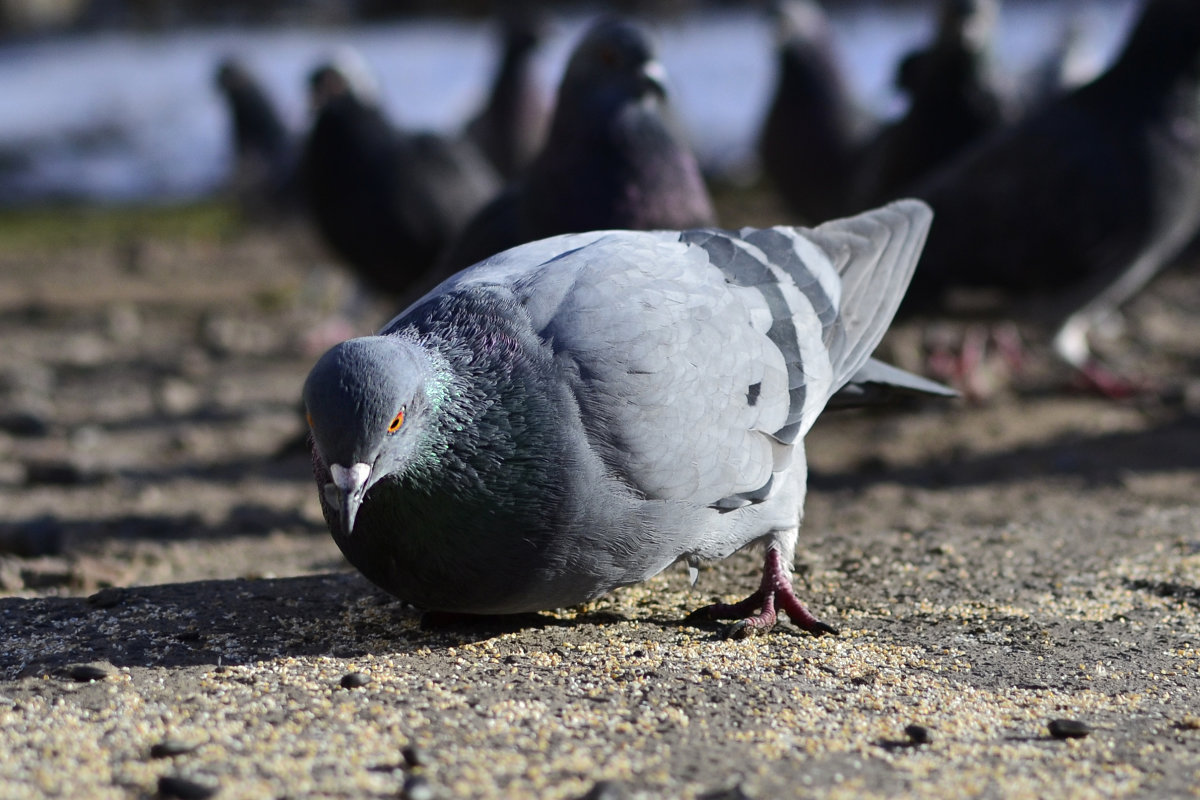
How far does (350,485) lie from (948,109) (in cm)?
511

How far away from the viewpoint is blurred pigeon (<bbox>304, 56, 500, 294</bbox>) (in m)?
6.83

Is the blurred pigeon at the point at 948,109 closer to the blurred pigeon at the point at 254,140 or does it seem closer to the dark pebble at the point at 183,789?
the blurred pigeon at the point at 254,140

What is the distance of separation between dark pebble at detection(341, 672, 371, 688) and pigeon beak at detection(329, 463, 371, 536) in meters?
0.39

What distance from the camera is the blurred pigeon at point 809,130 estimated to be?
301 inches

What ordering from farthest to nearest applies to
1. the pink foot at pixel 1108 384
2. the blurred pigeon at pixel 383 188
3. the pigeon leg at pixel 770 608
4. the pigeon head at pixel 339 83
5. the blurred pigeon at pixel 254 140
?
the blurred pigeon at pixel 254 140 < the pigeon head at pixel 339 83 < the blurred pigeon at pixel 383 188 < the pink foot at pixel 1108 384 < the pigeon leg at pixel 770 608

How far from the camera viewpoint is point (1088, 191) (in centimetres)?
571

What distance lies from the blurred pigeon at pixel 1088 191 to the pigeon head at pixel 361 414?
3.74 metres

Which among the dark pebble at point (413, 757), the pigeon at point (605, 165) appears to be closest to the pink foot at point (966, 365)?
the pigeon at point (605, 165)

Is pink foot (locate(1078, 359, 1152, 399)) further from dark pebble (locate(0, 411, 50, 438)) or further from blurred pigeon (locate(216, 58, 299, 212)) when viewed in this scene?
blurred pigeon (locate(216, 58, 299, 212))

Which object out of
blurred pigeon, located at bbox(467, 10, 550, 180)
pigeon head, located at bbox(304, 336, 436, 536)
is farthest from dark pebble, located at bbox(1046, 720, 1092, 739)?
blurred pigeon, located at bbox(467, 10, 550, 180)

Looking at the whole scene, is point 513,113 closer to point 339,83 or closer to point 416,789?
point 339,83

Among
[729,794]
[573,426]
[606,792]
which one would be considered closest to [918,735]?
[729,794]

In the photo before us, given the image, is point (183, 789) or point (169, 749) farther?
point (169, 749)

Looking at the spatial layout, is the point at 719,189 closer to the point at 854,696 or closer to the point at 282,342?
the point at 282,342
